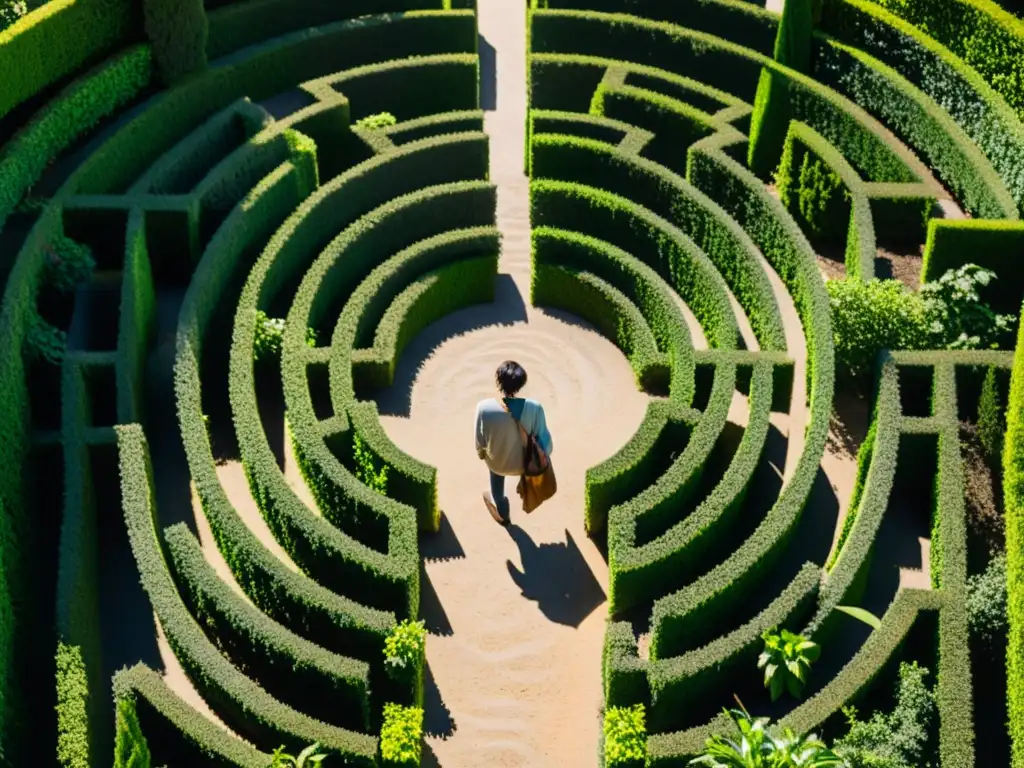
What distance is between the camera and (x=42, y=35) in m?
27.1

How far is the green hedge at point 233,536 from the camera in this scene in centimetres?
1959

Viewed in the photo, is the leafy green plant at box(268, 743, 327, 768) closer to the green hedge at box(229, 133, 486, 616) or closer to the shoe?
the green hedge at box(229, 133, 486, 616)

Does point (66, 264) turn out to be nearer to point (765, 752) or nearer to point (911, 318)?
point (911, 318)

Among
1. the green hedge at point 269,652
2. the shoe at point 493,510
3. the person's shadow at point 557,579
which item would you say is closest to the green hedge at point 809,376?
the person's shadow at point 557,579

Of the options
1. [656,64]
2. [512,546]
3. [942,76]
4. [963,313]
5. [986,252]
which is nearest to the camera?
[512,546]

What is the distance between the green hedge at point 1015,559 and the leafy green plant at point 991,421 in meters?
1.79

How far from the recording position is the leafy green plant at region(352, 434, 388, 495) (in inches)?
901

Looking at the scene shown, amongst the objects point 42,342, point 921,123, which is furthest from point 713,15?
point 42,342

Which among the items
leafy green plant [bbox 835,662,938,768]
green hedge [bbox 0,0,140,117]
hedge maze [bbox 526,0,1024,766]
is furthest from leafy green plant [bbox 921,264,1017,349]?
green hedge [bbox 0,0,140,117]

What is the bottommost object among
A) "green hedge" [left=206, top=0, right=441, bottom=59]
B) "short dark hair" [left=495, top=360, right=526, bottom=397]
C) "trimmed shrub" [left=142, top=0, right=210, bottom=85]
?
"short dark hair" [left=495, top=360, right=526, bottom=397]

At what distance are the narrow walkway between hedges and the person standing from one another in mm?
1954

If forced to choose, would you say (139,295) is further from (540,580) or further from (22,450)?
(540,580)

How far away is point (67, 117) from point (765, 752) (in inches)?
764

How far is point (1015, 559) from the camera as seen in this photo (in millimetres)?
18703
